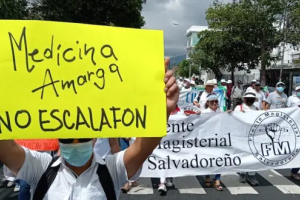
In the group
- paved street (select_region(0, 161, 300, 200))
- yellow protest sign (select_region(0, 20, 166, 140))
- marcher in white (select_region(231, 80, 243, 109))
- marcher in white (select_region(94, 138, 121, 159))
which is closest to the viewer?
yellow protest sign (select_region(0, 20, 166, 140))

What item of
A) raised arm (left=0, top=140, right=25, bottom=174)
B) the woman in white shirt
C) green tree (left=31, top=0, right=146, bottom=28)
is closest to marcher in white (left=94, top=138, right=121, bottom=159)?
the woman in white shirt

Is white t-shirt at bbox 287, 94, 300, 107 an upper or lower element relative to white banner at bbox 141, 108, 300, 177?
upper

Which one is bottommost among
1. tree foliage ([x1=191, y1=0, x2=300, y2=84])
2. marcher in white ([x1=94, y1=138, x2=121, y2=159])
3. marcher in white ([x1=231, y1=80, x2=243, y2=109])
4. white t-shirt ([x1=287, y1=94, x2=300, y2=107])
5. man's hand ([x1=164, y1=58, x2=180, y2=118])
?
marcher in white ([x1=231, y1=80, x2=243, y2=109])

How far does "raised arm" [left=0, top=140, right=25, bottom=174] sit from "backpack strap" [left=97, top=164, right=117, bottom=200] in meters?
0.42

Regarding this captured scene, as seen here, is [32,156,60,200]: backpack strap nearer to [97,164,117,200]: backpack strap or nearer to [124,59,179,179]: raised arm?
[97,164,117,200]: backpack strap

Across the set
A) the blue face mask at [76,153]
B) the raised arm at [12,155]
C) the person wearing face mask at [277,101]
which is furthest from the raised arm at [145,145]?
the person wearing face mask at [277,101]

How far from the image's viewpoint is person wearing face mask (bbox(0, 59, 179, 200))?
1.78 metres

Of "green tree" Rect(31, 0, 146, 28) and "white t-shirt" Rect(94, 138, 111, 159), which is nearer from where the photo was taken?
"white t-shirt" Rect(94, 138, 111, 159)

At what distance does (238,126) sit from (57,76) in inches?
169

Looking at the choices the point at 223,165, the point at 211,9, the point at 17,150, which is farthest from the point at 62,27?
the point at 211,9

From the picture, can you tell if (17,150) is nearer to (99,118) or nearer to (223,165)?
(99,118)

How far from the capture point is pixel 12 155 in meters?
1.78

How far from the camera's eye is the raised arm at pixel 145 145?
1832mm

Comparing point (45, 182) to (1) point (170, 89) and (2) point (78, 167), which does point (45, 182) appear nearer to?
(2) point (78, 167)
